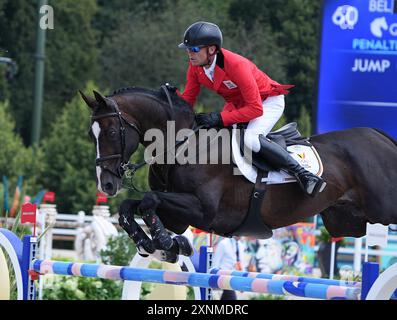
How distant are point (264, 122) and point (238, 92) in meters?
0.29

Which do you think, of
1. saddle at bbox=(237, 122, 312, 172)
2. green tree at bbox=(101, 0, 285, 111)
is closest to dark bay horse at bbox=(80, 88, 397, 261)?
saddle at bbox=(237, 122, 312, 172)

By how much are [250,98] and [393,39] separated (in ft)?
22.1

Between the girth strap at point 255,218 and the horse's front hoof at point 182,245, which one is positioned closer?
the horse's front hoof at point 182,245

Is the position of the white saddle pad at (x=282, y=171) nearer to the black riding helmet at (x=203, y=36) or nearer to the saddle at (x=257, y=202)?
the saddle at (x=257, y=202)

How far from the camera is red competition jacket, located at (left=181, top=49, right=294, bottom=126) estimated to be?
6266mm

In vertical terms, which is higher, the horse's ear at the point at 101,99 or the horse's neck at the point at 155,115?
the horse's ear at the point at 101,99

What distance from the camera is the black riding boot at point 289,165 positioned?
6.47 meters

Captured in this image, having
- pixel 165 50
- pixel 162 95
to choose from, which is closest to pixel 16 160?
pixel 165 50

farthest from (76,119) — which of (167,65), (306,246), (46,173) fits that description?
(167,65)

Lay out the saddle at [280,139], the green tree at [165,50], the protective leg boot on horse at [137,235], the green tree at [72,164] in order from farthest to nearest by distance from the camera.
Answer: the green tree at [165,50], the green tree at [72,164], the saddle at [280,139], the protective leg boot on horse at [137,235]

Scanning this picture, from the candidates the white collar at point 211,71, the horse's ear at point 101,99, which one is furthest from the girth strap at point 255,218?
the horse's ear at point 101,99

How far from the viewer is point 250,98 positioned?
249 inches

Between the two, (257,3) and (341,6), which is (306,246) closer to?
(341,6)

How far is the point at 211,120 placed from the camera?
6.40 meters
